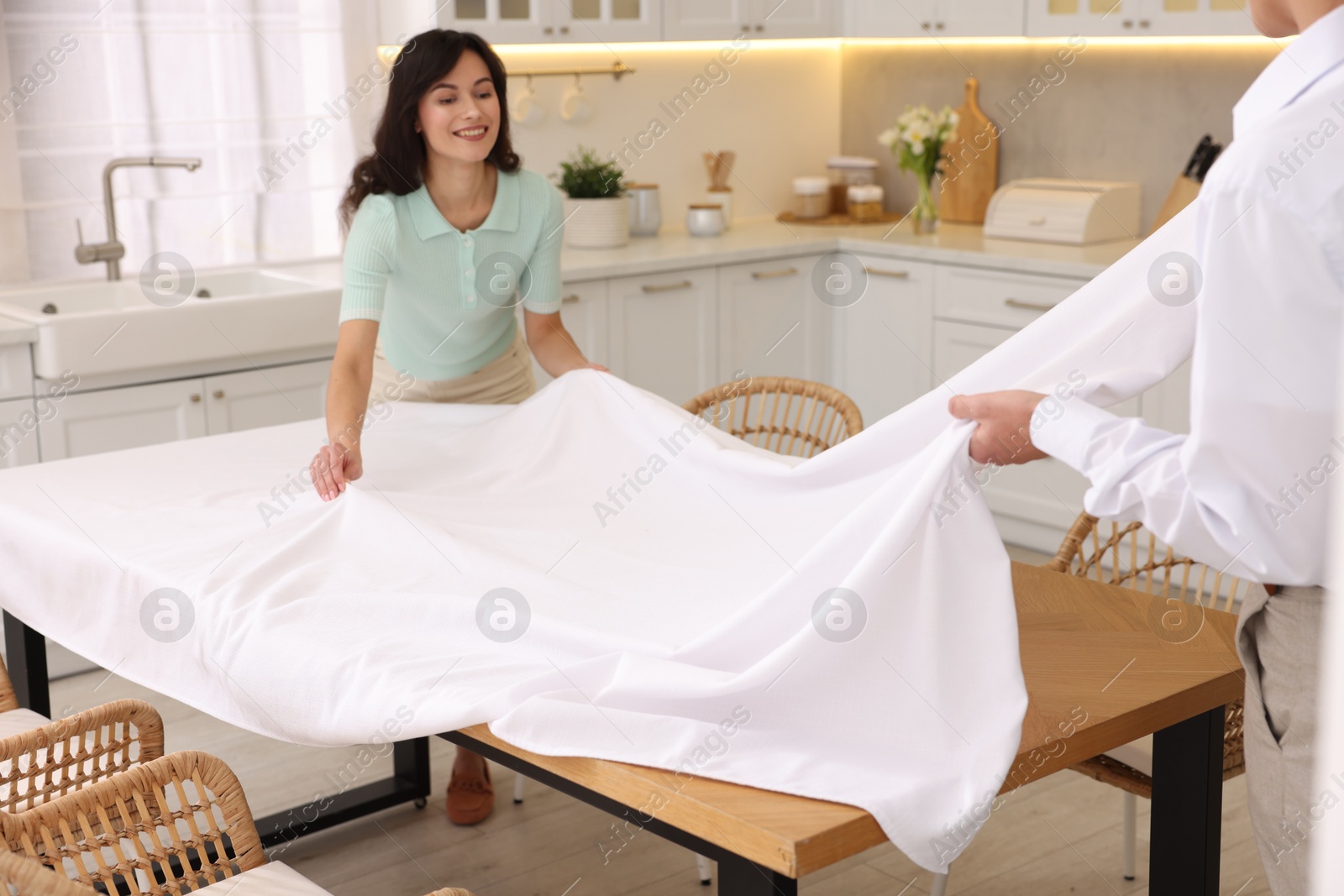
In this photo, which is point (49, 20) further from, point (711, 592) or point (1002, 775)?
point (1002, 775)

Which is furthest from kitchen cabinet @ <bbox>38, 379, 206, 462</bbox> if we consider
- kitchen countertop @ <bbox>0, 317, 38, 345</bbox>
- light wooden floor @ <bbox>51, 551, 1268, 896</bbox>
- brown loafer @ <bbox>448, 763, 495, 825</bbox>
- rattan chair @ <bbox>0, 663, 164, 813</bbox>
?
rattan chair @ <bbox>0, 663, 164, 813</bbox>

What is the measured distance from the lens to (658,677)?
4.68ft

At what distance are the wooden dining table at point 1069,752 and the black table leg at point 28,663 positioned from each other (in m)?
1.10

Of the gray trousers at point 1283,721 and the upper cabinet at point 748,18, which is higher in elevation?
the upper cabinet at point 748,18

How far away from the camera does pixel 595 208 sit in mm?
4270

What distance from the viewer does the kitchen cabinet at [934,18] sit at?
4340 millimetres

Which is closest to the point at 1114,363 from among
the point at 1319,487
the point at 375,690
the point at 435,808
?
the point at 1319,487

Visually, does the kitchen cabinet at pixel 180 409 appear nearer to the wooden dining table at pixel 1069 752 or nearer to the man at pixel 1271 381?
the wooden dining table at pixel 1069 752

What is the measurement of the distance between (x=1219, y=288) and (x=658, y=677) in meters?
0.65

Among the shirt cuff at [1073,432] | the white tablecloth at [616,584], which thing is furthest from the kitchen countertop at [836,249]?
the shirt cuff at [1073,432]

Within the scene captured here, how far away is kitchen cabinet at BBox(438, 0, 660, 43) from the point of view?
13.0ft

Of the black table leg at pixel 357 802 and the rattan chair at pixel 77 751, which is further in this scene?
the black table leg at pixel 357 802

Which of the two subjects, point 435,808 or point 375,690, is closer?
point 375,690

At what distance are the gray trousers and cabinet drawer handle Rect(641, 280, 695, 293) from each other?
2.89 m
